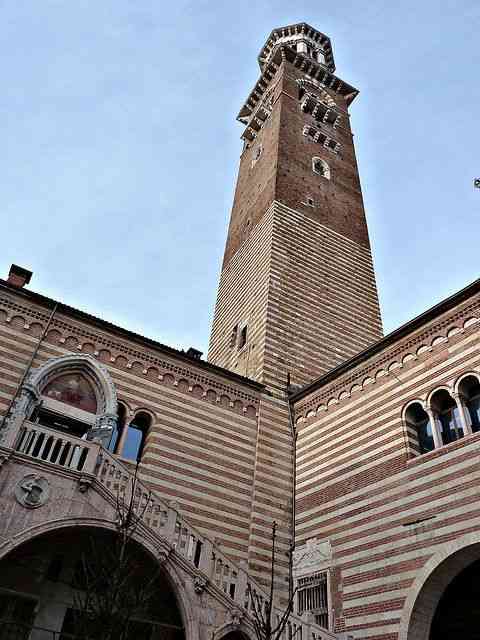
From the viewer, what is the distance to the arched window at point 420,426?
39.3 feet

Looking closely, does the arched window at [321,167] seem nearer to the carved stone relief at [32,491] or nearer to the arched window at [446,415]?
the arched window at [446,415]

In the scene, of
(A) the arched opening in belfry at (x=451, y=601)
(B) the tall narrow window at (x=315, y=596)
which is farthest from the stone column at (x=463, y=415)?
(B) the tall narrow window at (x=315, y=596)

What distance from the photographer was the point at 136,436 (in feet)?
45.5

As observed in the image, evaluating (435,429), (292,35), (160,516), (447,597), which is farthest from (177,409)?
(292,35)

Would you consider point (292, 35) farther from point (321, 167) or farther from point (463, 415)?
point (463, 415)

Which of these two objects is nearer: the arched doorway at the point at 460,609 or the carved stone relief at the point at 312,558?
the arched doorway at the point at 460,609

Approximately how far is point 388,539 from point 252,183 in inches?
779

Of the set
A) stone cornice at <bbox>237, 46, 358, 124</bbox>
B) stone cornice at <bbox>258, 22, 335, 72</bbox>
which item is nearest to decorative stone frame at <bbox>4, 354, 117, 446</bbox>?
stone cornice at <bbox>237, 46, 358, 124</bbox>

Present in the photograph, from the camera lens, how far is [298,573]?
12992 millimetres

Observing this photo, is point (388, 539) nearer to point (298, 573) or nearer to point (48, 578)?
point (298, 573)

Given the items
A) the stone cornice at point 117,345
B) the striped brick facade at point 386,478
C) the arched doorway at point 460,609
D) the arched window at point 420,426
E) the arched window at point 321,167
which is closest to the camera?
the striped brick facade at point 386,478

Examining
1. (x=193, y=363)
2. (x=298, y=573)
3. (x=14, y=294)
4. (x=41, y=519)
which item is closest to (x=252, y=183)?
(x=193, y=363)

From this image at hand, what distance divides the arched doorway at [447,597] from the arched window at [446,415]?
7.27ft

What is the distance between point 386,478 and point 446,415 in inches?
73.7
